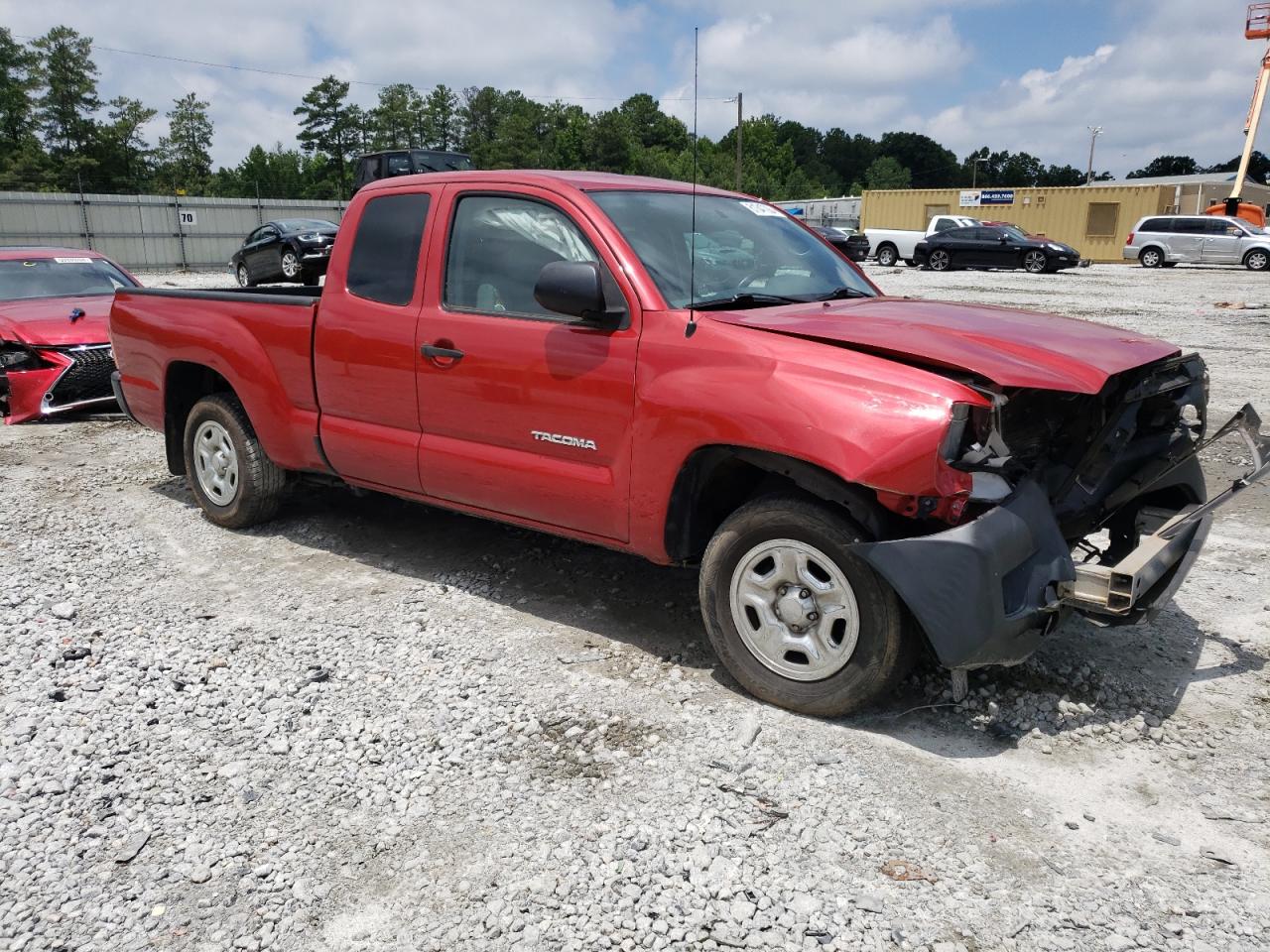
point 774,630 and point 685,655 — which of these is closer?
point 774,630

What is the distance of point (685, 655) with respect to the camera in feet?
13.8

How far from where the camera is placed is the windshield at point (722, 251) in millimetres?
4109

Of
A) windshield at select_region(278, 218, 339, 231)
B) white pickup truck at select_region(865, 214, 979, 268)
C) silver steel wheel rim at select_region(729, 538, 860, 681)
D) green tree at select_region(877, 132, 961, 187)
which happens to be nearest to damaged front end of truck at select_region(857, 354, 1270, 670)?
silver steel wheel rim at select_region(729, 538, 860, 681)

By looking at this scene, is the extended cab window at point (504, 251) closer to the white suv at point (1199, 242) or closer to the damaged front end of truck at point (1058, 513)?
the damaged front end of truck at point (1058, 513)

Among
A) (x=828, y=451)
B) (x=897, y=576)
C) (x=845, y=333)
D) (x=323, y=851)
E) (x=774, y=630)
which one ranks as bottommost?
(x=323, y=851)

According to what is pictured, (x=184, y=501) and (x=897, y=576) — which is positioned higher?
(x=897, y=576)

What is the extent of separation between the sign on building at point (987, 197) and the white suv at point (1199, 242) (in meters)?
12.7

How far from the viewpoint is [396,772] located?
332cm

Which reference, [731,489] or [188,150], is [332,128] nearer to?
[188,150]

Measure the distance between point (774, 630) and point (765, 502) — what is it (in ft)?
1.53

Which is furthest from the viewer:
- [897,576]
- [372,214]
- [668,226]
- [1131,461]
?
[372,214]

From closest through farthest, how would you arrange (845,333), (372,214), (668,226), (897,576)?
(897,576) < (845,333) < (668,226) < (372,214)

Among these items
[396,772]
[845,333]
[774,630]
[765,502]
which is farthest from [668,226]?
[396,772]

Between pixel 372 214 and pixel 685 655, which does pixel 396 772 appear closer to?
pixel 685 655
